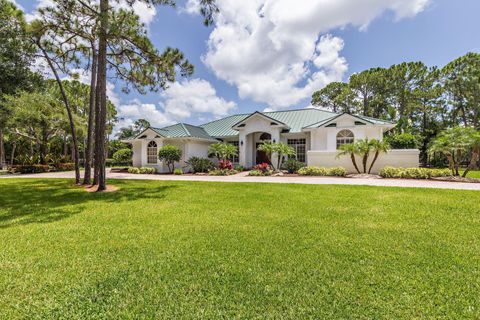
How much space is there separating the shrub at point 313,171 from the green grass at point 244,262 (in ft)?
30.3

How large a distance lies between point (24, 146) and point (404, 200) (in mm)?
51345

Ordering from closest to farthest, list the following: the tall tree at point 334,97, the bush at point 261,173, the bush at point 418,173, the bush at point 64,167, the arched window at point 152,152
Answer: the bush at point 418,173 < the bush at point 261,173 < the arched window at point 152,152 < the bush at point 64,167 < the tall tree at point 334,97

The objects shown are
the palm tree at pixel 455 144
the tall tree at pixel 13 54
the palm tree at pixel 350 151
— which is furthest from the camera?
the palm tree at pixel 350 151

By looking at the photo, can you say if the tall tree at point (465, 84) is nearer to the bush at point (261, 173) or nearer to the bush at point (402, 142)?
the bush at point (402, 142)

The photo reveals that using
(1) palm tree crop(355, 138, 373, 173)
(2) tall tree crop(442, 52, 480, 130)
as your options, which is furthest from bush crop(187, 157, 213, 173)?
(2) tall tree crop(442, 52, 480, 130)

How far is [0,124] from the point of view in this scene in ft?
67.1

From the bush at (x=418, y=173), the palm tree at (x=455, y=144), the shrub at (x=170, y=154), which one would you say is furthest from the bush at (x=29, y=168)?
the palm tree at (x=455, y=144)

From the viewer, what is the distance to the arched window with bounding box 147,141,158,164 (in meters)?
23.3

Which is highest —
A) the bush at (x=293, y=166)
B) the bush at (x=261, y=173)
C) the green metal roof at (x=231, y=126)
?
the green metal roof at (x=231, y=126)

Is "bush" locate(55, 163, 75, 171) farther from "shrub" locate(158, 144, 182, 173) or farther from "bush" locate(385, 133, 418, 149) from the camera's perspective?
"bush" locate(385, 133, 418, 149)

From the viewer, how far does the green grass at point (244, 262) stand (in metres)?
2.81

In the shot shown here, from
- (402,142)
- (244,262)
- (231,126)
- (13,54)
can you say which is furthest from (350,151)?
(13,54)

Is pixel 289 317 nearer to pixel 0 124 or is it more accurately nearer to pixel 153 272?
pixel 153 272

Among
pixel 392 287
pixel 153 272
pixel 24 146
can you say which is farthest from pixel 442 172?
pixel 24 146
